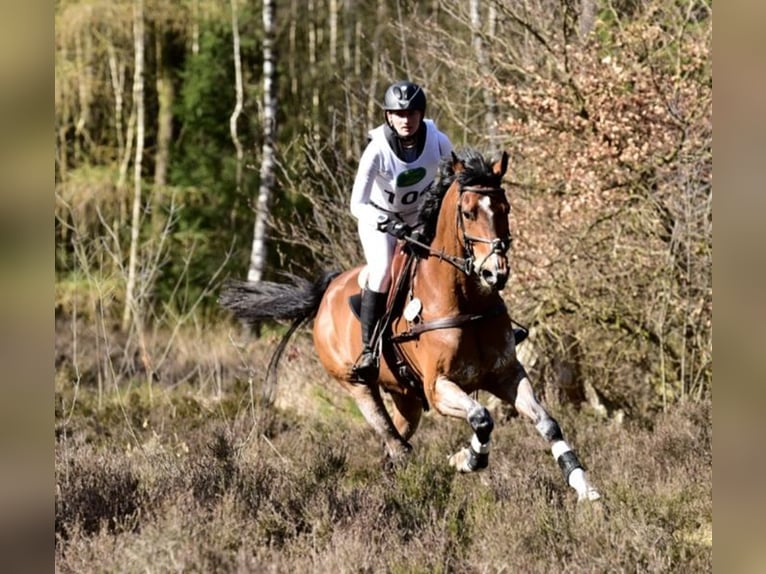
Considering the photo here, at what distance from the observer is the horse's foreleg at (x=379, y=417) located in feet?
25.9

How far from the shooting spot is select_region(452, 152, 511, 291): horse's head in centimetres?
594

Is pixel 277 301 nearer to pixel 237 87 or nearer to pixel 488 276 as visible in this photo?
pixel 488 276

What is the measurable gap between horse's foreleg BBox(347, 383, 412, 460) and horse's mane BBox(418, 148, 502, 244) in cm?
175

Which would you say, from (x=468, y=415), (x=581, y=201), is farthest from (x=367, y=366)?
(x=581, y=201)

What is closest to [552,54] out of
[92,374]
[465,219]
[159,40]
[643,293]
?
[643,293]

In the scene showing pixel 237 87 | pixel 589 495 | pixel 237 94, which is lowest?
pixel 589 495

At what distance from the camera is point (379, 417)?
8062 millimetres

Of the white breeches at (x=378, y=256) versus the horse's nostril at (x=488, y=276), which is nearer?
the horse's nostril at (x=488, y=276)

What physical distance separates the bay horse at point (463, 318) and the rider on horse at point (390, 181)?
0.12 m

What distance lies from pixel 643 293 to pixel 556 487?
4260mm

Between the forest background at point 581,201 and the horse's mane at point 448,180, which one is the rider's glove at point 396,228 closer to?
the horse's mane at point 448,180

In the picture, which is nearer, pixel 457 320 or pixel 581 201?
pixel 457 320

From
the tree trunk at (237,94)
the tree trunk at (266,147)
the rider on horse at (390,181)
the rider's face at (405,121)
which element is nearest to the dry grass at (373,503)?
the rider on horse at (390,181)

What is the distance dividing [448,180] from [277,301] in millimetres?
2721
